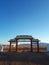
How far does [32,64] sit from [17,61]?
1.20 meters

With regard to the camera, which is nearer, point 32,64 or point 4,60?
point 32,64

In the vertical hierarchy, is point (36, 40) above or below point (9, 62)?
above

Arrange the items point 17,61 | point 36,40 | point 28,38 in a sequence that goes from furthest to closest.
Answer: point 36,40 → point 28,38 → point 17,61

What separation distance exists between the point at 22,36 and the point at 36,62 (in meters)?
9.82

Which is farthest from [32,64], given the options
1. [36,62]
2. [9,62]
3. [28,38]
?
[28,38]

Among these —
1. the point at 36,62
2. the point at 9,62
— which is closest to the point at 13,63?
the point at 9,62

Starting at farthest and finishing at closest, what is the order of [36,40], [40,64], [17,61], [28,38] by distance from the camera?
[36,40], [28,38], [17,61], [40,64]

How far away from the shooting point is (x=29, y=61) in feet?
28.1

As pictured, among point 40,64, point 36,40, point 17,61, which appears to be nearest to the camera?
point 40,64

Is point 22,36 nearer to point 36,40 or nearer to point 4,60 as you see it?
point 36,40

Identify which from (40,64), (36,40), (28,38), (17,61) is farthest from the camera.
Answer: (36,40)

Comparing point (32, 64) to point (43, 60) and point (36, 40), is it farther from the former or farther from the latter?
point (36, 40)

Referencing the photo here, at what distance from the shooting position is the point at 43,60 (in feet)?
28.6

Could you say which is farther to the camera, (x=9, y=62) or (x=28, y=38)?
(x=28, y=38)
